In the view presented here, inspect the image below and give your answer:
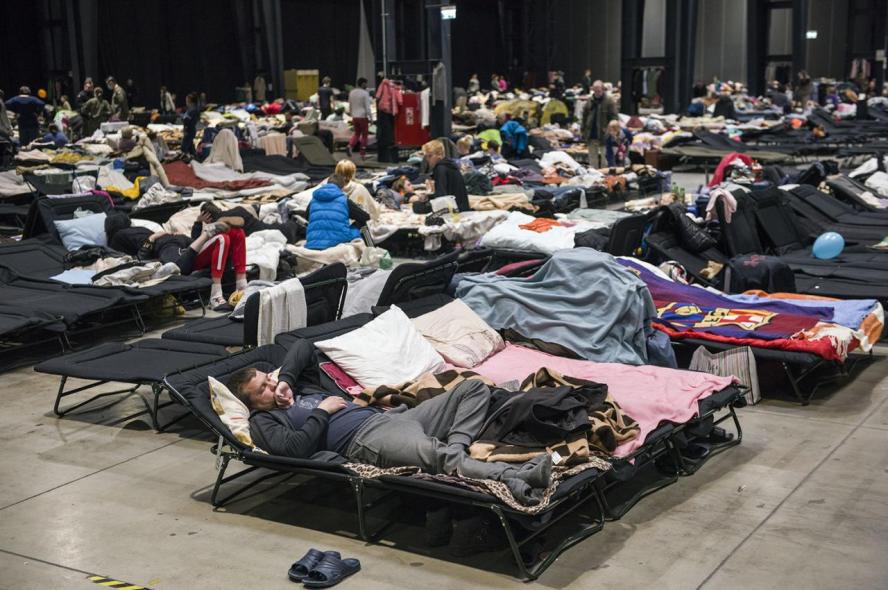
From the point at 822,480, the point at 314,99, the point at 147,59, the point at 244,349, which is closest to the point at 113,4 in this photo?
the point at 147,59

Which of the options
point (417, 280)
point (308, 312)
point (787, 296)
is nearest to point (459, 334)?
point (417, 280)

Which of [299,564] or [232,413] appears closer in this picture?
[299,564]

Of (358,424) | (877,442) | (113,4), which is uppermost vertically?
(113,4)

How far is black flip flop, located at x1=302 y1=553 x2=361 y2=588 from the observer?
498 cm

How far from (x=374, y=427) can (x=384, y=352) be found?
1.16m

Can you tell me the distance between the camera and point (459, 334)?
24.8 ft

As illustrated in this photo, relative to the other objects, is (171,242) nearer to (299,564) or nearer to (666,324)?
(666,324)

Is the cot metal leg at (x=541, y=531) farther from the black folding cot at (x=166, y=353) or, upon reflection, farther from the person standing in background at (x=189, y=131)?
the person standing in background at (x=189, y=131)

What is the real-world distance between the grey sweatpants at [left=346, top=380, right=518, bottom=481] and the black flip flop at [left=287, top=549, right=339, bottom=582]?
0.61 m

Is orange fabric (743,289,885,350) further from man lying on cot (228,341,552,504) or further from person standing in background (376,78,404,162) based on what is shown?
person standing in background (376,78,404,162)

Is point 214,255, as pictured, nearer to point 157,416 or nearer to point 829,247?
point 157,416

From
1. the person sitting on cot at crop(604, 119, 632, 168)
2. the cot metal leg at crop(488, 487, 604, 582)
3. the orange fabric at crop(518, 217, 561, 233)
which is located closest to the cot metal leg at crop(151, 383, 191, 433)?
the cot metal leg at crop(488, 487, 604, 582)

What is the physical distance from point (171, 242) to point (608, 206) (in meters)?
7.69

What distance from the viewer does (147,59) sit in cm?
3738
